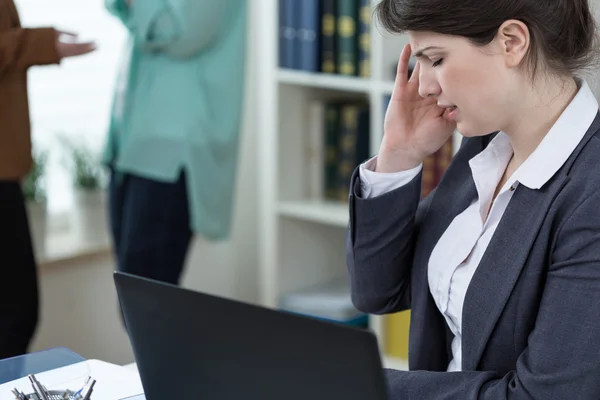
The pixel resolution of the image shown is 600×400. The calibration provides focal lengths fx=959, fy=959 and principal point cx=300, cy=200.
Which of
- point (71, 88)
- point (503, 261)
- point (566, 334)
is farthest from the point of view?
point (71, 88)

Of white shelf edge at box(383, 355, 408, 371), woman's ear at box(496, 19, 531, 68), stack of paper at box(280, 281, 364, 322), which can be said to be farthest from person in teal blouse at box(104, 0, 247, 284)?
woman's ear at box(496, 19, 531, 68)

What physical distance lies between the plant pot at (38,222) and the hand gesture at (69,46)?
0.73 metres

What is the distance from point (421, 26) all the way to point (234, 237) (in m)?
2.23

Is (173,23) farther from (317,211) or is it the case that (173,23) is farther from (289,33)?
(317,211)

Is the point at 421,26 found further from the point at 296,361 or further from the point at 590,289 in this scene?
the point at 296,361

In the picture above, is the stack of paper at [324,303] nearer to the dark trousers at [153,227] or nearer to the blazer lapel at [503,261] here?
the dark trousers at [153,227]

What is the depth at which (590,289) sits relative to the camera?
116 centimetres

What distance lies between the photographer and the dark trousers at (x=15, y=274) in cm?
226

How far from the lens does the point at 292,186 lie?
3139 millimetres

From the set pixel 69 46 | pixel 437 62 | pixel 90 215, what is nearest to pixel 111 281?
pixel 90 215

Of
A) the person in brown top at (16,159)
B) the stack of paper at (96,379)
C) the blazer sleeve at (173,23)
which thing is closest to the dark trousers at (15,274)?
the person in brown top at (16,159)

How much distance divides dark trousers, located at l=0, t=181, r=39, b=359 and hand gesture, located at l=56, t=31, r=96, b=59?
330 mm

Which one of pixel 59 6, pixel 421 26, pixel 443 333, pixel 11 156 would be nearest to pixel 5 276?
pixel 11 156

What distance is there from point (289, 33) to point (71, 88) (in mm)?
719
